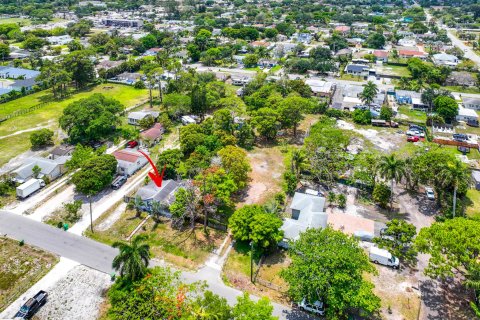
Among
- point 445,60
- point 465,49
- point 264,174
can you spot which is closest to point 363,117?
point 264,174

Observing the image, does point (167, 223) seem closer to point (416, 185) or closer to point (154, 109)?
point (416, 185)

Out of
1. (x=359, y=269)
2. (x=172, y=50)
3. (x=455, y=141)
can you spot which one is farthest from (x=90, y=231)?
(x=172, y=50)

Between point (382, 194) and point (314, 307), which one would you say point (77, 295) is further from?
point (382, 194)

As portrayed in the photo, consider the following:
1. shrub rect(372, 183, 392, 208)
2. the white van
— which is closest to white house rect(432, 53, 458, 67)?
shrub rect(372, 183, 392, 208)

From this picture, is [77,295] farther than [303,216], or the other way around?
[303,216]

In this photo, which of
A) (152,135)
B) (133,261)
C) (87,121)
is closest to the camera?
(133,261)

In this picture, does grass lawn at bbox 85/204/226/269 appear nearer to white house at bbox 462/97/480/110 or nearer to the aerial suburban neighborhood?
the aerial suburban neighborhood

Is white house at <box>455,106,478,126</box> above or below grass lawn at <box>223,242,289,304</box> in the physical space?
above

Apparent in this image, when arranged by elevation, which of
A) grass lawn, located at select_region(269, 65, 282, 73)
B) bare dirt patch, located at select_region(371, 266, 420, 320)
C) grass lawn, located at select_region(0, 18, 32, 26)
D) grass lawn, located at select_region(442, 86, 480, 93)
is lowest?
bare dirt patch, located at select_region(371, 266, 420, 320)

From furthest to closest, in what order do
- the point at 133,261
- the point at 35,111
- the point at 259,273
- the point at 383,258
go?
1. the point at 35,111
2. the point at 383,258
3. the point at 259,273
4. the point at 133,261
